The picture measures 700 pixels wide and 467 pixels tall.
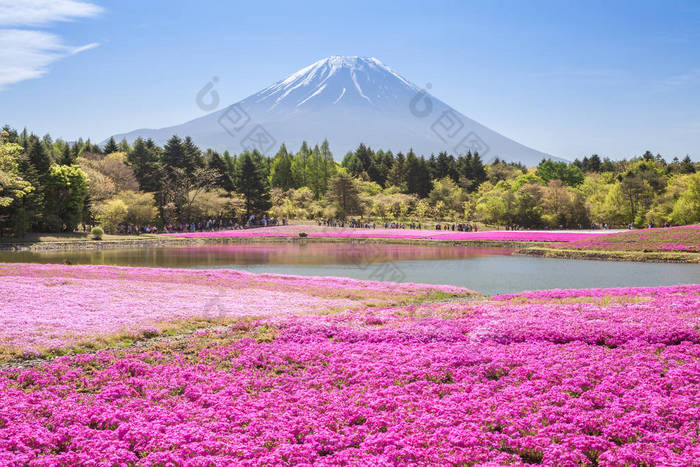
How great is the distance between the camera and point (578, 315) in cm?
1684

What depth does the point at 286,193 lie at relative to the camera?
383 ft

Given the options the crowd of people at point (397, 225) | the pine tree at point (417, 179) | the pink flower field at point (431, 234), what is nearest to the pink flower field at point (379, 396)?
the pink flower field at point (431, 234)

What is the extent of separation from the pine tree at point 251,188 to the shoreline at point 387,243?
2492cm

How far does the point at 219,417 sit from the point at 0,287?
17.7m

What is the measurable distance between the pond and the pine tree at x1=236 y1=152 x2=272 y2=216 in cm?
4457

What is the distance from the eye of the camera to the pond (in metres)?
31.7

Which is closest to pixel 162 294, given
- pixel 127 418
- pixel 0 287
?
pixel 0 287

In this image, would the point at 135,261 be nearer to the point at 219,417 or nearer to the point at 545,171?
the point at 219,417

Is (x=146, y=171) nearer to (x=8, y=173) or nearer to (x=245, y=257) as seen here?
(x=8, y=173)

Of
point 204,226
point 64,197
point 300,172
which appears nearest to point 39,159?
point 64,197

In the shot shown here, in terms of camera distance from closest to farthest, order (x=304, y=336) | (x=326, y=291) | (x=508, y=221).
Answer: (x=304, y=336), (x=326, y=291), (x=508, y=221)

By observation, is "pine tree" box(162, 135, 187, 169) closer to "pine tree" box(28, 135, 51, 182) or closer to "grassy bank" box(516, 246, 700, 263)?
"pine tree" box(28, 135, 51, 182)

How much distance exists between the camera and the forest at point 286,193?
6887 cm

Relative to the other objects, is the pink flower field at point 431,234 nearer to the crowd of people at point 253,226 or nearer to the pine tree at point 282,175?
the crowd of people at point 253,226
